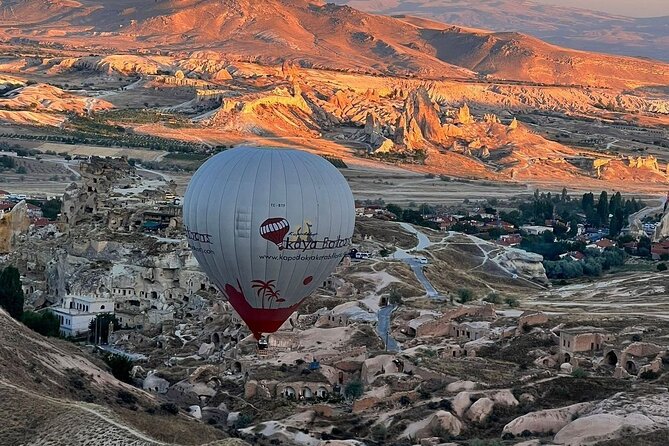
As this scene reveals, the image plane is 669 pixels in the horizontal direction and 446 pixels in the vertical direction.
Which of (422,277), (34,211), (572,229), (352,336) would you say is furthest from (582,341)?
(572,229)

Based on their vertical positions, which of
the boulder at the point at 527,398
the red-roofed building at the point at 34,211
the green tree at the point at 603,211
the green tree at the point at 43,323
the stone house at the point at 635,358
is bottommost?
the green tree at the point at 603,211

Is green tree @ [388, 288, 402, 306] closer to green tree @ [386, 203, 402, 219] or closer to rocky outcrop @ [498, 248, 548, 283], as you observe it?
rocky outcrop @ [498, 248, 548, 283]

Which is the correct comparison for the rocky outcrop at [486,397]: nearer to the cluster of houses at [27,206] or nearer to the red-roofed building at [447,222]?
the cluster of houses at [27,206]

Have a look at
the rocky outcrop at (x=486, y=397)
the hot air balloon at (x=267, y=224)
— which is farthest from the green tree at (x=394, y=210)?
the rocky outcrop at (x=486, y=397)

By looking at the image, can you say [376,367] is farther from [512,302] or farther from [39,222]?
[39,222]

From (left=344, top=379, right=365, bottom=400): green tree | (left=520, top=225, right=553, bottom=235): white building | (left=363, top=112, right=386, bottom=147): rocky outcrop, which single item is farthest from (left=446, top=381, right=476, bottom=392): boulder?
(left=363, top=112, right=386, bottom=147): rocky outcrop

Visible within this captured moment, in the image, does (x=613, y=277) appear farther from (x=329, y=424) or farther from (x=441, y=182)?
(x=441, y=182)

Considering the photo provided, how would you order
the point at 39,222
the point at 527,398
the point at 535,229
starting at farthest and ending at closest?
1. the point at 535,229
2. the point at 39,222
3. the point at 527,398
